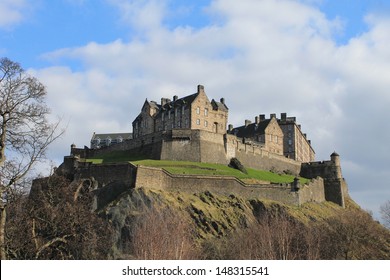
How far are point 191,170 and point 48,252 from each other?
127 ft

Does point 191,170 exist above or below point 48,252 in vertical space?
above

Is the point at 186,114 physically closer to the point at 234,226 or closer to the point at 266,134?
the point at 266,134

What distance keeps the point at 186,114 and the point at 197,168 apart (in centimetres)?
1576

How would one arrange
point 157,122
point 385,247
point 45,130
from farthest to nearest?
point 157,122
point 385,247
point 45,130

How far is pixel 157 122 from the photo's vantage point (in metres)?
78.8

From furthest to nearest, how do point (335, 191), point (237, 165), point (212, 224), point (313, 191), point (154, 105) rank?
point (154, 105), point (335, 191), point (313, 191), point (237, 165), point (212, 224)

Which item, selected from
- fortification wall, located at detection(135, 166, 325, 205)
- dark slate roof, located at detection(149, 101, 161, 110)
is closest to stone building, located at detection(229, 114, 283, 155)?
dark slate roof, located at detection(149, 101, 161, 110)

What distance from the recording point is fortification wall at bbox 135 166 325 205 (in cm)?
5269

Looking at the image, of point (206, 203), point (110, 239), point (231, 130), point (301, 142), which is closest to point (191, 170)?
point (206, 203)

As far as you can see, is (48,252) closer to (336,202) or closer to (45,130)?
(45,130)

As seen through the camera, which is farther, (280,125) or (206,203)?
(280,125)

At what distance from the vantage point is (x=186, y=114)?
73812 mm

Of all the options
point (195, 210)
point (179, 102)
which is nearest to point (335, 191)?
point (179, 102)

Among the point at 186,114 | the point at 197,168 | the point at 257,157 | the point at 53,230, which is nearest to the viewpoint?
the point at 53,230
